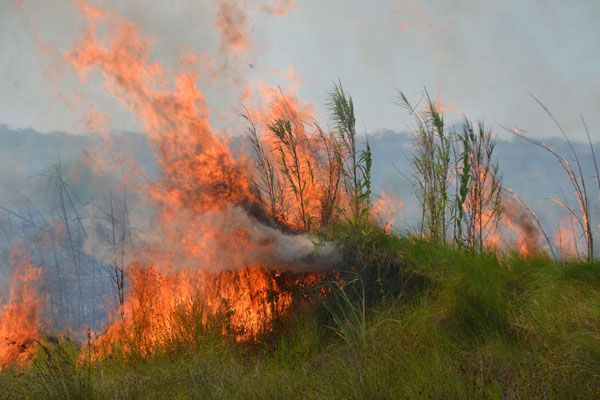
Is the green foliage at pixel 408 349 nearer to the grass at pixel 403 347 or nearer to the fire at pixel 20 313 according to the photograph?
the grass at pixel 403 347

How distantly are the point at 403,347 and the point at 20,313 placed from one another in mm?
4870

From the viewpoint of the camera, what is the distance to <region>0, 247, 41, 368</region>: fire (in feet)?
17.4

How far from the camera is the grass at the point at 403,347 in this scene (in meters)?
2.94

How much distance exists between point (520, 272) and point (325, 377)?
3.13 metres

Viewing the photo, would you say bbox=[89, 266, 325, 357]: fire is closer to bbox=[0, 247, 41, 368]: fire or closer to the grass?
the grass

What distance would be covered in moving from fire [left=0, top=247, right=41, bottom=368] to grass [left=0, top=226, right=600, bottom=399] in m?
0.54

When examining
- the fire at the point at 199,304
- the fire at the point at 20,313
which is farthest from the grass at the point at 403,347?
the fire at the point at 20,313

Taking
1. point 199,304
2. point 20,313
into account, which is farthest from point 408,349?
point 20,313

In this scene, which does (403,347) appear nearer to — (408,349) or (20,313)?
(408,349)

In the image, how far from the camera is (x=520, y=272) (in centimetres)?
531

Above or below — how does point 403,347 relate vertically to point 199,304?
below

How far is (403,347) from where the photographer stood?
3654 millimetres

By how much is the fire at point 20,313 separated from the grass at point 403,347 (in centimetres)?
54

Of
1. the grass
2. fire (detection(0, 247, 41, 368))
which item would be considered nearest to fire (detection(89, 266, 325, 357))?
the grass
